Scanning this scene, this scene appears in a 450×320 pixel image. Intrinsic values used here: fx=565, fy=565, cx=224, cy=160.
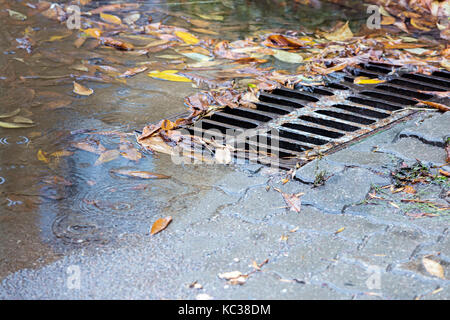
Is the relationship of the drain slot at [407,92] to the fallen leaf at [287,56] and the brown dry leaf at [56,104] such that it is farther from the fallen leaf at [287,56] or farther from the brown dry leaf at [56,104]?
the brown dry leaf at [56,104]

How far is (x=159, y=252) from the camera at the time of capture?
188 cm

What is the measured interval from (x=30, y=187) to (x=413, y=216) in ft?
4.84

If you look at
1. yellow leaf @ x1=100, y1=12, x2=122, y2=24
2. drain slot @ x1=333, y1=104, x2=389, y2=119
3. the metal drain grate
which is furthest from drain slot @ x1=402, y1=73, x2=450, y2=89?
yellow leaf @ x1=100, y1=12, x2=122, y2=24

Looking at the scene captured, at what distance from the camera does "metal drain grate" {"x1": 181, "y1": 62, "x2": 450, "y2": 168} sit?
269cm

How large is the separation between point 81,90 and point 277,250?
1825mm

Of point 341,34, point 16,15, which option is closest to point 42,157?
point 16,15

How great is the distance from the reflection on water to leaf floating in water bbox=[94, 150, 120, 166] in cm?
3

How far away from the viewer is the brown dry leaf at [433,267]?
1.71 metres

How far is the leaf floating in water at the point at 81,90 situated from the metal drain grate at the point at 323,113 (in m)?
0.74

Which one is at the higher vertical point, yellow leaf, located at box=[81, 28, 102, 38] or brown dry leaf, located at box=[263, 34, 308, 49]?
yellow leaf, located at box=[81, 28, 102, 38]

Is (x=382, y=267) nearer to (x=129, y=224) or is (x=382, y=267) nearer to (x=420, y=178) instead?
(x=420, y=178)

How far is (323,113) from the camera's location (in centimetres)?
300

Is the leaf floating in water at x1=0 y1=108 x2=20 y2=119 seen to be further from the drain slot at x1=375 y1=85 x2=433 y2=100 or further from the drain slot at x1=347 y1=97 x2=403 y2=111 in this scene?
the drain slot at x1=375 y1=85 x2=433 y2=100
